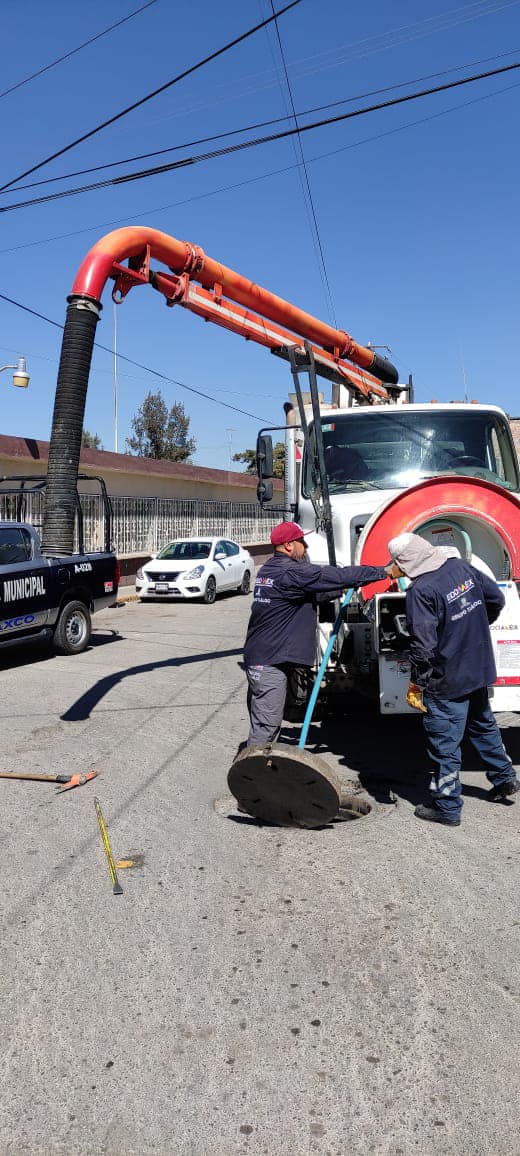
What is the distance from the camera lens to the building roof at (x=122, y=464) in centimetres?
1850

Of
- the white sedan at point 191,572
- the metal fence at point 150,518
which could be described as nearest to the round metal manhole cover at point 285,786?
the metal fence at point 150,518

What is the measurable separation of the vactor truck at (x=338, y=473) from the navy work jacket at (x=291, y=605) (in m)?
0.30

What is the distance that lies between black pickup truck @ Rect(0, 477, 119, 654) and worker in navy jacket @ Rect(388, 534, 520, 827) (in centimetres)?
648

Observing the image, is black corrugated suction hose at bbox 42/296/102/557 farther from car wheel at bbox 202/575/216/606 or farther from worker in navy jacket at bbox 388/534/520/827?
car wheel at bbox 202/575/216/606

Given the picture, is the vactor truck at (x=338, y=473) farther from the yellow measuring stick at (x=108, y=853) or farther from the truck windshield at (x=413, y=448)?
the yellow measuring stick at (x=108, y=853)

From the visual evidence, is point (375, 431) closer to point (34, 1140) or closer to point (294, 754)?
point (294, 754)

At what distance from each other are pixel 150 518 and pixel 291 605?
2075 centimetres

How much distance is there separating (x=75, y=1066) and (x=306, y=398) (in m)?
7.17

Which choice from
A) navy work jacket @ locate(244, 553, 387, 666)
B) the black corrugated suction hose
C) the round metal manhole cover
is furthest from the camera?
the black corrugated suction hose

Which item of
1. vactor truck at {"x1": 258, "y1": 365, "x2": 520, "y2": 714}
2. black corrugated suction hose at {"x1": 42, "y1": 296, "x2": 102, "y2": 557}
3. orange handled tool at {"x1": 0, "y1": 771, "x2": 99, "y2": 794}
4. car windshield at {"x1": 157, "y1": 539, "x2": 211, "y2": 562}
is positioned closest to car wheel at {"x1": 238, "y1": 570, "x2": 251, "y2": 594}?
car windshield at {"x1": 157, "y1": 539, "x2": 211, "y2": 562}

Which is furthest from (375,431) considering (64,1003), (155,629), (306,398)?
(155,629)

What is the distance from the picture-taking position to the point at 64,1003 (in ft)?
10.4

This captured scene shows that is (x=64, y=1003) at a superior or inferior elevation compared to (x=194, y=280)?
inferior

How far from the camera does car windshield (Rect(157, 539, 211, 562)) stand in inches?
771
